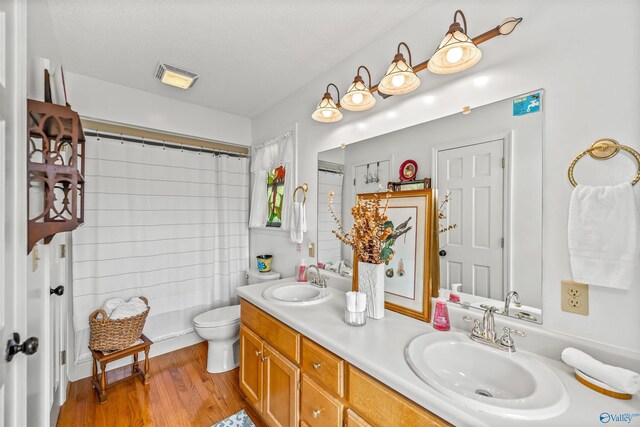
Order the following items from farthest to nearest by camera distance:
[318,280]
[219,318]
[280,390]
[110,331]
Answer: [219,318], [110,331], [318,280], [280,390]

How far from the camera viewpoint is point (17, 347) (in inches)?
33.1

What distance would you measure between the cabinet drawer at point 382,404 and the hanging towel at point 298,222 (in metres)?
1.29

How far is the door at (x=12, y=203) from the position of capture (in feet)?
2.63

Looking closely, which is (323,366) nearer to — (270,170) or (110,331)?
(110,331)

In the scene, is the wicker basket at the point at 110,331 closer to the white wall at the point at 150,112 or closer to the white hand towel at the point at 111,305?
the white hand towel at the point at 111,305

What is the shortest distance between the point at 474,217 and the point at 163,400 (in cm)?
240

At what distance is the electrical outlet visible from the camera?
3.15 feet

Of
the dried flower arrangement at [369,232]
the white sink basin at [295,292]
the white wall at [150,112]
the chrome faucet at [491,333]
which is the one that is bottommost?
the white sink basin at [295,292]

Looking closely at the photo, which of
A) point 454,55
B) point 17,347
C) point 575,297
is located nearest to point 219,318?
point 17,347

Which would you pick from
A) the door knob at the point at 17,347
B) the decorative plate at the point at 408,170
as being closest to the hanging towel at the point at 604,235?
the decorative plate at the point at 408,170

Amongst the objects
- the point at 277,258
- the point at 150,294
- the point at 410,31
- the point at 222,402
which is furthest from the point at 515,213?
the point at 150,294

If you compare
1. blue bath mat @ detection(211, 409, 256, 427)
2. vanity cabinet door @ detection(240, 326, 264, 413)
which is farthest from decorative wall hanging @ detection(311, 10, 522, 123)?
blue bath mat @ detection(211, 409, 256, 427)

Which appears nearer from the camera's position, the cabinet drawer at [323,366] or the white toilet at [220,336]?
the cabinet drawer at [323,366]

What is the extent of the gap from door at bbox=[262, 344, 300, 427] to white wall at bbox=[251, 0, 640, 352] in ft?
3.72
